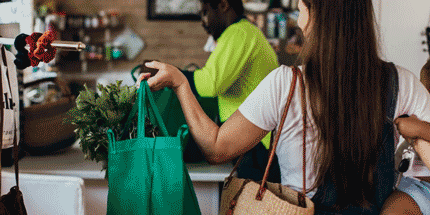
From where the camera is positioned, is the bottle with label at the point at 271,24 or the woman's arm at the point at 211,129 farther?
the bottle with label at the point at 271,24

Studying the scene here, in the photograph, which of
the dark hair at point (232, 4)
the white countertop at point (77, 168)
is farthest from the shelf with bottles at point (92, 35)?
the dark hair at point (232, 4)

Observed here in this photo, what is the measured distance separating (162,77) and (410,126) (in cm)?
69

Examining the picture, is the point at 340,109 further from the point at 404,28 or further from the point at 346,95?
the point at 404,28

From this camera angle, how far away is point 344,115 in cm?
112

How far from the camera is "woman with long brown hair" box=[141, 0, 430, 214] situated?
112 centimetres

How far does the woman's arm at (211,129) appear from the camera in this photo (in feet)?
3.90

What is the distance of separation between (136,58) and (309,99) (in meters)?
5.36

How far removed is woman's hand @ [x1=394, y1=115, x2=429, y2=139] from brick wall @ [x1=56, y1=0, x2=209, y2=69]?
5.12 m

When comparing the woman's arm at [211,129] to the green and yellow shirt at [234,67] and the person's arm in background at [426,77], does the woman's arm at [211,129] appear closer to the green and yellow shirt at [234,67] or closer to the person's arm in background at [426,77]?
the green and yellow shirt at [234,67]

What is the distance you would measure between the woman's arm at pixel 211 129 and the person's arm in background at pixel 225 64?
0.33 meters

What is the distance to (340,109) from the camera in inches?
43.9

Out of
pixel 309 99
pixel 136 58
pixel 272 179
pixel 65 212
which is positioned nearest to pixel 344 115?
pixel 309 99

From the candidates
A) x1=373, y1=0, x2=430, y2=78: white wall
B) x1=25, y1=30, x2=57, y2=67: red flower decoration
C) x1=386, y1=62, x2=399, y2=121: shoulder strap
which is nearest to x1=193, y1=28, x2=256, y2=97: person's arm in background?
x1=386, y1=62, x2=399, y2=121: shoulder strap

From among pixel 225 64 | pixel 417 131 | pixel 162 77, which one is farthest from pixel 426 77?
pixel 162 77
